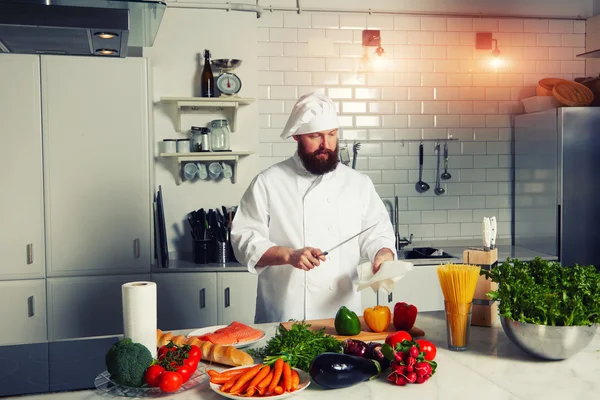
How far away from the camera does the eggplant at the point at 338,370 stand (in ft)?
6.40

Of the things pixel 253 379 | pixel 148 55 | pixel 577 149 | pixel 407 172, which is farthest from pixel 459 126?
pixel 253 379

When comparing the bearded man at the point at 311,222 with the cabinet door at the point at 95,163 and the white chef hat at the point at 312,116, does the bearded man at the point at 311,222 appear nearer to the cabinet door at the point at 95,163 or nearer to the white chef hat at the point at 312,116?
the white chef hat at the point at 312,116

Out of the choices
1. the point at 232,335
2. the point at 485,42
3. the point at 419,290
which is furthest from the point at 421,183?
the point at 232,335

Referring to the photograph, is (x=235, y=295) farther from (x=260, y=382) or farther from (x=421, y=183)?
(x=260, y=382)

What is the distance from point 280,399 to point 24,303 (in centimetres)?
307

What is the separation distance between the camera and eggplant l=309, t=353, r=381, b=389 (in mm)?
1951

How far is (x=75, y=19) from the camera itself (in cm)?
220

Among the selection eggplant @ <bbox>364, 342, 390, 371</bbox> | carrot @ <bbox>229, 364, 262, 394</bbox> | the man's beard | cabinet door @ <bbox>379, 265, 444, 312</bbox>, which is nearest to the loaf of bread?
carrot @ <bbox>229, 364, 262, 394</bbox>

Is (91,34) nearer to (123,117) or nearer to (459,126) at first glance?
(123,117)

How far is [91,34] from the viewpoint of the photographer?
2.36 meters

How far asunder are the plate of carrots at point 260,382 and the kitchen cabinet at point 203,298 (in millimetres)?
2502

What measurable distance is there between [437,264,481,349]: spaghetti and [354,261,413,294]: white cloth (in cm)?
30

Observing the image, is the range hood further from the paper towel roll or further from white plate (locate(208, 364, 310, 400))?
white plate (locate(208, 364, 310, 400))

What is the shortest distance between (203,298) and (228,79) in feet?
5.35
